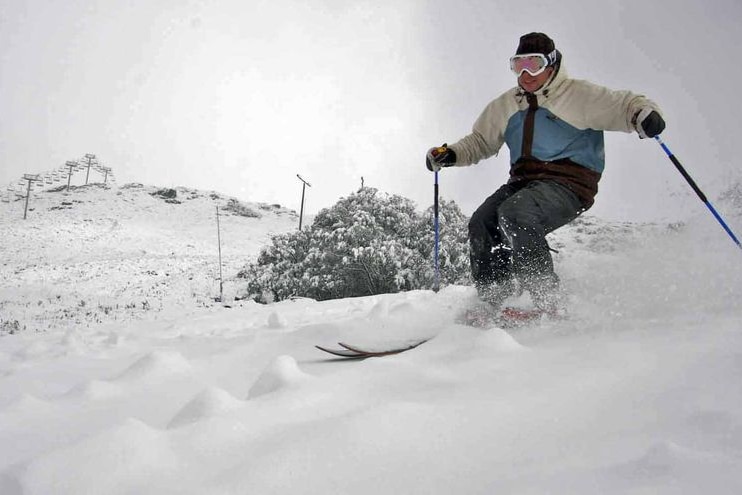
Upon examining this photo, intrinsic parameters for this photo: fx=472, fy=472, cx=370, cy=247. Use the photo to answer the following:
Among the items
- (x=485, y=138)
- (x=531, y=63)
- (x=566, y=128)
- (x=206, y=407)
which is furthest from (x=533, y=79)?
(x=206, y=407)

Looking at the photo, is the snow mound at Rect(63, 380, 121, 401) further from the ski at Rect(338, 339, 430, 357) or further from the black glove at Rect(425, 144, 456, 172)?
the black glove at Rect(425, 144, 456, 172)

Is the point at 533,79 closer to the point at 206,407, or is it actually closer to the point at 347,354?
the point at 347,354

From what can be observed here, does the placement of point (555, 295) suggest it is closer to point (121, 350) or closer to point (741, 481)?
point (741, 481)

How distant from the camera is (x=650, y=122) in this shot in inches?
118

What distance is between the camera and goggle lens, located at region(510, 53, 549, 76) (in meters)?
3.42

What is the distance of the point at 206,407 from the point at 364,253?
1039 cm

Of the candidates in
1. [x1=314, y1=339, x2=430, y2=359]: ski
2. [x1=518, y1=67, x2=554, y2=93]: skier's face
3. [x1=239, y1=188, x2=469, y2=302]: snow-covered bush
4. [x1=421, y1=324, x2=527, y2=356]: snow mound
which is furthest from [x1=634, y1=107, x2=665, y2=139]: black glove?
[x1=239, y1=188, x2=469, y2=302]: snow-covered bush

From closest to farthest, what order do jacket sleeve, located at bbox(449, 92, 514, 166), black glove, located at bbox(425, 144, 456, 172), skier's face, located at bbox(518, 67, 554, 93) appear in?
skier's face, located at bbox(518, 67, 554, 93), jacket sleeve, located at bbox(449, 92, 514, 166), black glove, located at bbox(425, 144, 456, 172)

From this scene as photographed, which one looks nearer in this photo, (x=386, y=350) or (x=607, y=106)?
(x=386, y=350)

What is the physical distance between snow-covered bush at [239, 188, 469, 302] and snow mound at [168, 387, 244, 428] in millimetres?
9749

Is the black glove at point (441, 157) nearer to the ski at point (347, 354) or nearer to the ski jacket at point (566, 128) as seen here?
the ski jacket at point (566, 128)

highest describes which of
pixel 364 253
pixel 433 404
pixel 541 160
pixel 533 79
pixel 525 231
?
pixel 533 79

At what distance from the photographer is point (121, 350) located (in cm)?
388

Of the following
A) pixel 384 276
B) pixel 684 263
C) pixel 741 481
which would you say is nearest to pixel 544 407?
pixel 741 481
